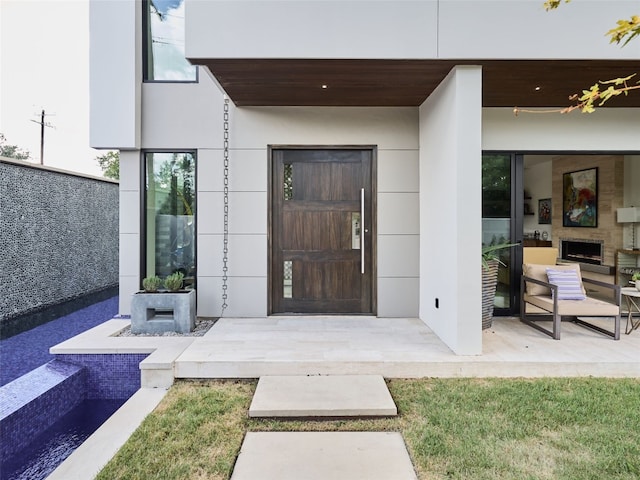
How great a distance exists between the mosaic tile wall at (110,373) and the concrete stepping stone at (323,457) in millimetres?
1898

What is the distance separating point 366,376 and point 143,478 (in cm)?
189

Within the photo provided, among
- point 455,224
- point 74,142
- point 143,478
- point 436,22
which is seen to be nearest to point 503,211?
point 455,224

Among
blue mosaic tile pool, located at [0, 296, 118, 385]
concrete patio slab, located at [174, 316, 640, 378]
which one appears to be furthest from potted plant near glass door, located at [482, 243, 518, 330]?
blue mosaic tile pool, located at [0, 296, 118, 385]

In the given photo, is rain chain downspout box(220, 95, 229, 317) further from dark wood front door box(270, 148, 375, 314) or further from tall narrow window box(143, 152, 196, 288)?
dark wood front door box(270, 148, 375, 314)

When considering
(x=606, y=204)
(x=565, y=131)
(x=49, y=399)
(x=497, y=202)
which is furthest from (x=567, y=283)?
(x=49, y=399)

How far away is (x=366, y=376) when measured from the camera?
11.2ft

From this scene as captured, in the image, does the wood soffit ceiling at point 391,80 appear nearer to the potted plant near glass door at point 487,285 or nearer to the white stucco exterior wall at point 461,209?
the white stucco exterior wall at point 461,209

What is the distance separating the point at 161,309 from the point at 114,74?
3.06 m

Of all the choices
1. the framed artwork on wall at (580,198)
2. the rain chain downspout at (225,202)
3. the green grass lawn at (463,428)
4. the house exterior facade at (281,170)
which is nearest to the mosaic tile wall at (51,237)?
the house exterior facade at (281,170)

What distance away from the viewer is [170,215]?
5.31 meters

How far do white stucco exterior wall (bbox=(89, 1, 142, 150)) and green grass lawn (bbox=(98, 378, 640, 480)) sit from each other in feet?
11.1

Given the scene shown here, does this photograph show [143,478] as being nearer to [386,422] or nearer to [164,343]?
[386,422]

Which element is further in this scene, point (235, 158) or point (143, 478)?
point (235, 158)

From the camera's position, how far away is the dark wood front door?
16.9 feet
